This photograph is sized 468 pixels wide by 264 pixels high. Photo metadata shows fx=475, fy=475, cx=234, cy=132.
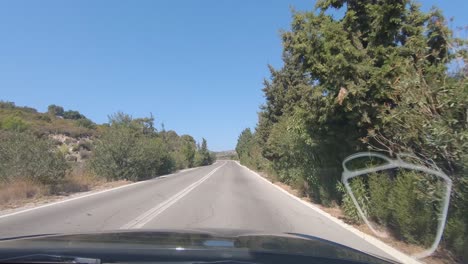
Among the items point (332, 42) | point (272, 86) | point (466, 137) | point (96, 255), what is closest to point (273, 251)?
point (96, 255)

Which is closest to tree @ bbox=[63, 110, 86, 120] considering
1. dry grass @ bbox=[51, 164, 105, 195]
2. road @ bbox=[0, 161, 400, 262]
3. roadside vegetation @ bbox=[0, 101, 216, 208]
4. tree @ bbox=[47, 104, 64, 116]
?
tree @ bbox=[47, 104, 64, 116]

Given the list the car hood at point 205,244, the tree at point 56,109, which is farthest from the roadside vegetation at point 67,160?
the tree at point 56,109

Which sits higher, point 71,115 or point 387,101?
point 71,115

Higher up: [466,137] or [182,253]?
[466,137]

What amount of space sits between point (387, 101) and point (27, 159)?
16.0 m

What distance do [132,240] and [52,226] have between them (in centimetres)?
755

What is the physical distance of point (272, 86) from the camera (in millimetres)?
37812

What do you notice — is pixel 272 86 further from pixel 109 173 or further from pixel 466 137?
→ pixel 466 137

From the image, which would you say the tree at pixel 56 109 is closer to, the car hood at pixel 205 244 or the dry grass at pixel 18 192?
the dry grass at pixel 18 192

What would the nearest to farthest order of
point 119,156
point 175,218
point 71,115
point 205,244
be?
point 205,244 < point 175,218 < point 119,156 < point 71,115

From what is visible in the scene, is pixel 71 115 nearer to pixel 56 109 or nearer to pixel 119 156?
pixel 56 109

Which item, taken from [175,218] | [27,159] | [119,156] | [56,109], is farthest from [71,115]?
[175,218]

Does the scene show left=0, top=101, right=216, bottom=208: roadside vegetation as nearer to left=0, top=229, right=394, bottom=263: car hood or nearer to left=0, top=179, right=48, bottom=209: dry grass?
left=0, top=179, right=48, bottom=209: dry grass

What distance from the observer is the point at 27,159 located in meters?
21.2
